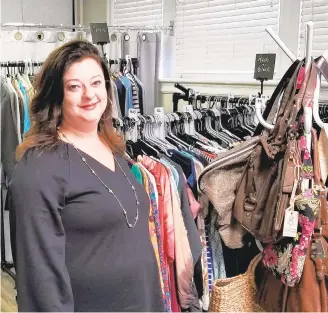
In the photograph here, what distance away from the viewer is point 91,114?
4.00 ft

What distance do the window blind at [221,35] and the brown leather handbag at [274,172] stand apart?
1188 millimetres

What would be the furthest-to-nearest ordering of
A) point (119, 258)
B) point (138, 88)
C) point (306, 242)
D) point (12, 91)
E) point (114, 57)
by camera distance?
point (114, 57) → point (138, 88) → point (12, 91) → point (306, 242) → point (119, 258)

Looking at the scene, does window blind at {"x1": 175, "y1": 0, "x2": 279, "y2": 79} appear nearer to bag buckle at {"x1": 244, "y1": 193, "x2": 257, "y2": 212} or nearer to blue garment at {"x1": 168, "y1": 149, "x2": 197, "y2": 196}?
blue garment at {"x1": 168, "y1": 149, "x2": 197, "y2": 196}

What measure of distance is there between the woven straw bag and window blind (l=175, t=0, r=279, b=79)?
139 centimetres

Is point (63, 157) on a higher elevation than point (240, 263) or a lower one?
higher

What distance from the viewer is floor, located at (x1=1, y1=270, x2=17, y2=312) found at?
2.67 metres

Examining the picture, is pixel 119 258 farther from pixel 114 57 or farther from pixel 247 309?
pixel 114 57

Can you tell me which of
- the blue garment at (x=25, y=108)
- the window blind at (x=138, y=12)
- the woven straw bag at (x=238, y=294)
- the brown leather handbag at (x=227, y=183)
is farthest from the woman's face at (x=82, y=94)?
the window blind at (x=138, y=12)

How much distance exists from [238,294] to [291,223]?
1.32ft

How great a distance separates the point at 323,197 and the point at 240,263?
555mm

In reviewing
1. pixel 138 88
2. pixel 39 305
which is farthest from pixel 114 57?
pixel 39 305

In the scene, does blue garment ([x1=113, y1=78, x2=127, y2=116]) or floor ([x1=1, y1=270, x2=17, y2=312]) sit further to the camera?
blue garment ([x1=113, y1=78, x2=127, y2=116])

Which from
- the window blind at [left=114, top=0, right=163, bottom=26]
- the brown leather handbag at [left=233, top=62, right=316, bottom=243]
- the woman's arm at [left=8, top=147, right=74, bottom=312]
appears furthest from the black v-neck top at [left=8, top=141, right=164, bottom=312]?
the window blind at [left=114, top=0, right=163, bottom=26]

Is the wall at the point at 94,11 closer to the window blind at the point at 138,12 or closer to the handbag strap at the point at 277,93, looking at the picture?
the window blind at the point at 138,12
